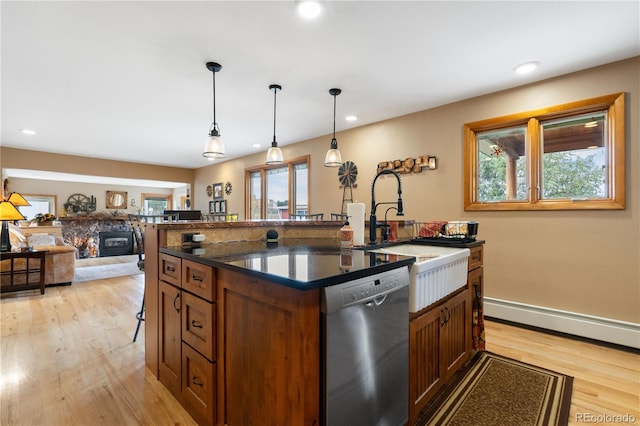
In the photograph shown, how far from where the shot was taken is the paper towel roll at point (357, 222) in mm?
1860

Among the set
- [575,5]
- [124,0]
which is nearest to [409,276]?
[575,5]

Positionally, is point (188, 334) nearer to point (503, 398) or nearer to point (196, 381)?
point (196, 381)

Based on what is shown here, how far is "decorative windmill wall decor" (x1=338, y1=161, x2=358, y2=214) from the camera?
14.3 ft

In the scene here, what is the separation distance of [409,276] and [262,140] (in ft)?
14.2

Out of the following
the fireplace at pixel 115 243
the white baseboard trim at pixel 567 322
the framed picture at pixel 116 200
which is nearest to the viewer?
the white baseboard trim at pixel 567 322

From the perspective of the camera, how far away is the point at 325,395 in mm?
994

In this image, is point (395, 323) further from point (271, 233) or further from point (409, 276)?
point (271, 233)

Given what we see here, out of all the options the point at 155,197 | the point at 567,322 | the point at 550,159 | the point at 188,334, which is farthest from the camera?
the point at 155,197

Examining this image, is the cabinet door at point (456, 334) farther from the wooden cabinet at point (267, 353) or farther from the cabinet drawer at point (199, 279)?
the cabinet drawer at point (199, 279)

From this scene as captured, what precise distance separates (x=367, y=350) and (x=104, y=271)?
6.47m

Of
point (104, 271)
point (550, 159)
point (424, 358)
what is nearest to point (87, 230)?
point (104, 271)

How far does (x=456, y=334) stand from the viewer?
1.88 m

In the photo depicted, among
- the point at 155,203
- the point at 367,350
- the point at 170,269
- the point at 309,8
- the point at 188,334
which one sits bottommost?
the point at 188,334

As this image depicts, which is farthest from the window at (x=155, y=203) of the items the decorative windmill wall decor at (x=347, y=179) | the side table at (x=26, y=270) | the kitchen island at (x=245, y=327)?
the kitchen island at (x=245, y=327)
